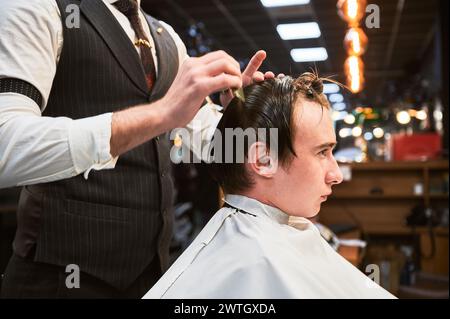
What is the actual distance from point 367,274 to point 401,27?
8185 millimetres

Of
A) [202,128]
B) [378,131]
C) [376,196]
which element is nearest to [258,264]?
[202,128]

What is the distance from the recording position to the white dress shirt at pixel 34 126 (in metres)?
0.93

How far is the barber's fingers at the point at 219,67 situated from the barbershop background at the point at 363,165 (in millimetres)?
521

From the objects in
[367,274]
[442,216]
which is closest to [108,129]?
[367,274]

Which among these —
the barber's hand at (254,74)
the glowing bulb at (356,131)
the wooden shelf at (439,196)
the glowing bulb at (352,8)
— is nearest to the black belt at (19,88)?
the barber's hand at (254,74)

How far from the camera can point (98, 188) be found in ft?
4.38

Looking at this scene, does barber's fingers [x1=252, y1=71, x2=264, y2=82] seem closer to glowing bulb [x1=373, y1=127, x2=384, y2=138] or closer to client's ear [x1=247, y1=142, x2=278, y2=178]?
client's ear [x1=247, y1=142, x2=278, y2=178]

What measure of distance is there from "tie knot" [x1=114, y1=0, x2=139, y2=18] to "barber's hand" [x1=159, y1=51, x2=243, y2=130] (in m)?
0.56

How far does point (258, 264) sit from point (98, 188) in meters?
0.53

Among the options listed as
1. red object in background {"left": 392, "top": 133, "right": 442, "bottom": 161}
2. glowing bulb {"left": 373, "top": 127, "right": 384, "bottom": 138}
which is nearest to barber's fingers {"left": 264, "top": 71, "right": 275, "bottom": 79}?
glowing bulb {"left": 373, "top": 127, "right": 384, "bottom": 138}

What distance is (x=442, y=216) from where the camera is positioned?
4.96 metres

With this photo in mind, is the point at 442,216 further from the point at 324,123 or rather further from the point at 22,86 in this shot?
the point at 22,86

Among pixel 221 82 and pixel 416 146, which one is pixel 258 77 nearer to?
pixel 221 82

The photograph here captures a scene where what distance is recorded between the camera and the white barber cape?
1038mm
